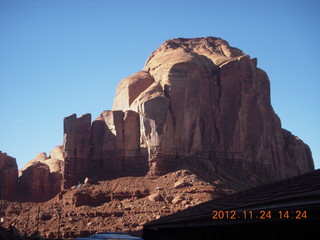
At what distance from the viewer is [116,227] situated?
146 ft

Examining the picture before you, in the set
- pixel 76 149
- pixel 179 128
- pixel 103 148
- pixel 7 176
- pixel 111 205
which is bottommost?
pixel 111 205

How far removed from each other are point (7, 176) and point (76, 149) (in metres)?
10.1

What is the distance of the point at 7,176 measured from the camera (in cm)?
6344

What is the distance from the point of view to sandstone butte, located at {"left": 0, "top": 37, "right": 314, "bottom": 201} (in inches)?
2343

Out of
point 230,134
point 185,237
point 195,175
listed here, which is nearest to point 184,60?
point 230,134

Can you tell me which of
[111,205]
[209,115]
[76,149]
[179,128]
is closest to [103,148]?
[76,149]

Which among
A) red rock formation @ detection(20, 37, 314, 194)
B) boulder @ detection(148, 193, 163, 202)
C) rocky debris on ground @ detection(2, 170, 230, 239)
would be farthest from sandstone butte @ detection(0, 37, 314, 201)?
boulder @ detection(148, 193, 163, 202)

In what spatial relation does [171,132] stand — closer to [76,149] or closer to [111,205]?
[76,149]

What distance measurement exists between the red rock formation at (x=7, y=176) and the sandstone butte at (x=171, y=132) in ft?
0.43

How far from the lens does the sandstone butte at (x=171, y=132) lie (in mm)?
59500

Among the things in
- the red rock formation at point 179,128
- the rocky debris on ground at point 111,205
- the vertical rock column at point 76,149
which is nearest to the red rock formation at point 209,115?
the red rock formation at point 179,128

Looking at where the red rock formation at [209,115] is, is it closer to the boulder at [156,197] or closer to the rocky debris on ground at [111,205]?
the rocky debris on ground at [111,205]

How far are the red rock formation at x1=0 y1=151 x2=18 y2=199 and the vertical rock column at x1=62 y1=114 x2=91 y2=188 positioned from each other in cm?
825

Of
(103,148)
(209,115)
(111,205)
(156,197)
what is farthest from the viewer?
(209,115)
